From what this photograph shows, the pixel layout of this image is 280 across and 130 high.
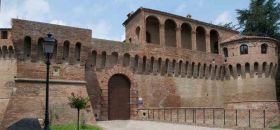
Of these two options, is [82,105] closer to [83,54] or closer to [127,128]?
[127,128]

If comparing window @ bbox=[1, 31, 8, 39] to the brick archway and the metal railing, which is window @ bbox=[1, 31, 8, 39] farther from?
the metal railing

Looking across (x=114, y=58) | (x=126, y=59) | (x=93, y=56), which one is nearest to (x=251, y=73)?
(x=126, y=59)

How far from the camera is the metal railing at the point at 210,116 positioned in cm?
2559

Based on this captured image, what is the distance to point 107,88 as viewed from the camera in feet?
80.8

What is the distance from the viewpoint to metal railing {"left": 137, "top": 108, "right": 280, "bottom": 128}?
25594mm

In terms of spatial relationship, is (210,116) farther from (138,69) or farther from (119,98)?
(119,98)

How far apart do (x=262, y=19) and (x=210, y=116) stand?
18.7 m

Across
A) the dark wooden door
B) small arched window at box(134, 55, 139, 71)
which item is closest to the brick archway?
the dark wooden door

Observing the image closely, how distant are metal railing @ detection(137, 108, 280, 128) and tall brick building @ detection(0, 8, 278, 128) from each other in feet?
2.98

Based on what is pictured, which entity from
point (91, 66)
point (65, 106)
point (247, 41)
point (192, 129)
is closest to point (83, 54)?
point (91, 66)

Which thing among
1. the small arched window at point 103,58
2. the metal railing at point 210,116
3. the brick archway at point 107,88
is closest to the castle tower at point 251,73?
the metal railing at point 210,116

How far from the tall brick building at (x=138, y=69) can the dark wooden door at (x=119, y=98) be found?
7cm

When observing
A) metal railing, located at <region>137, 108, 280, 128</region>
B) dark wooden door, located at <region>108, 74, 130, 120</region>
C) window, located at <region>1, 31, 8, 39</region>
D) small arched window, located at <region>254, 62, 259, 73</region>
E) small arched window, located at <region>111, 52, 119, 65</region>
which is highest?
window, located at <region>1, 31, 8, 39</region>

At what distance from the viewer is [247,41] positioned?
103 ft
